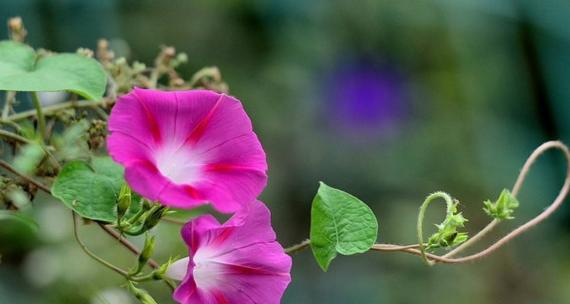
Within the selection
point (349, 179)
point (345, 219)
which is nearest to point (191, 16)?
point (349, 179)

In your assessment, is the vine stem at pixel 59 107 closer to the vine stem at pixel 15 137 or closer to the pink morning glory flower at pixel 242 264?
the vine stem at pixel 15 137

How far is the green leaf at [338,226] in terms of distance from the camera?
54 centimetres

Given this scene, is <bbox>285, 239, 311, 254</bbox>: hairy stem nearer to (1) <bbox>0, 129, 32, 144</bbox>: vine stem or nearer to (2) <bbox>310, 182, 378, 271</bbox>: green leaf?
(2) <bbox>310, 182, 378, 271</bbox>: green leaf

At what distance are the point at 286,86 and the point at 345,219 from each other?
83.7 inches

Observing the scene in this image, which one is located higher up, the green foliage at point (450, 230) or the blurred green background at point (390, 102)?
the green foliage at point (450, 230)

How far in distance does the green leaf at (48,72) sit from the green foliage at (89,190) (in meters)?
0.05

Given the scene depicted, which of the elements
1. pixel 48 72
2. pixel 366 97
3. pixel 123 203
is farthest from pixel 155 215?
pixel 366 97

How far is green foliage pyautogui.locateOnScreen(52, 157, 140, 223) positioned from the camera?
53cm

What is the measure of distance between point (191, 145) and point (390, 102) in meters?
2.39

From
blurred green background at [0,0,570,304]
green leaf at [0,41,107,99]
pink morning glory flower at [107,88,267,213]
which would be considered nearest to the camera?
pink morning glory flower at [107,88,267,213]

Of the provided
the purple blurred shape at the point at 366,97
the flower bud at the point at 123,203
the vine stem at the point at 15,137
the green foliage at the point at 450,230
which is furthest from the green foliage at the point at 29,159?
the purple blurred shape at the point at 366,97

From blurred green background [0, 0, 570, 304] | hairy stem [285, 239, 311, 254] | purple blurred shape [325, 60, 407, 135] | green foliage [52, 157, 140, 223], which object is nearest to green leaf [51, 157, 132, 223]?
green foliage [52, 157, 140, 223]

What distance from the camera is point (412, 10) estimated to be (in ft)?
9.34

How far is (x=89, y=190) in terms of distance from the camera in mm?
539
